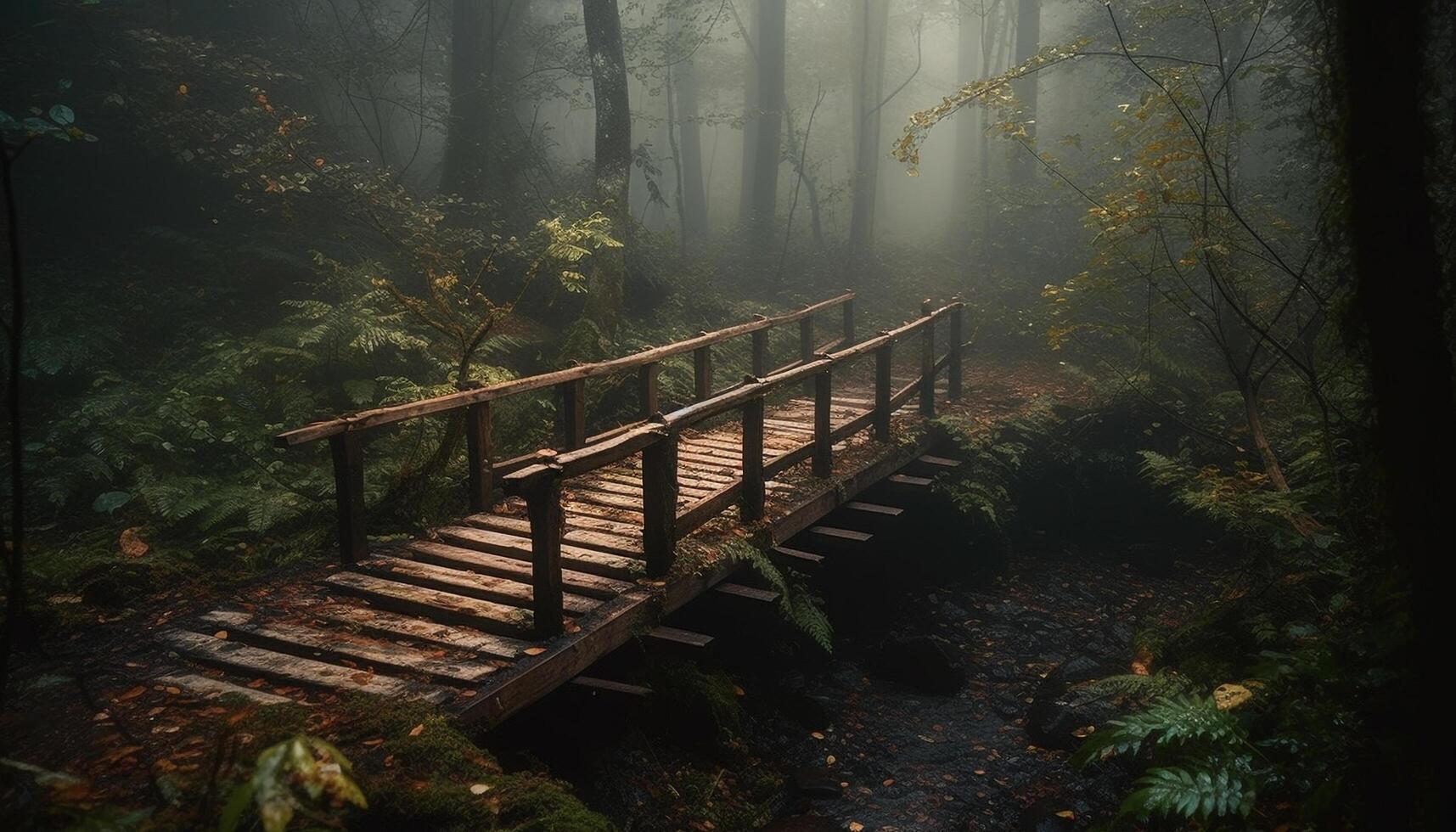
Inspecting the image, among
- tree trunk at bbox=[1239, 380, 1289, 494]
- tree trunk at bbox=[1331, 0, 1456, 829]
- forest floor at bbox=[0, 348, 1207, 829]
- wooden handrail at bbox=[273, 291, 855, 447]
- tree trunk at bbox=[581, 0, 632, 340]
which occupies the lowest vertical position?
forest floor at bbox=[0, 348, 1207, 829]

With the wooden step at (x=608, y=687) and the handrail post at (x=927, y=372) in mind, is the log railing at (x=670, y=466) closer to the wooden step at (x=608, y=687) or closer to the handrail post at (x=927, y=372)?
the wooden step at (x=608, y=687)

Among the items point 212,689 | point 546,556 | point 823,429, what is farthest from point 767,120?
point 212,689

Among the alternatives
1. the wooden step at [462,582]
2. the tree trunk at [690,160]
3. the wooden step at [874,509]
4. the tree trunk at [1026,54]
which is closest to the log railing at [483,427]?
the wooden step at [462,582]

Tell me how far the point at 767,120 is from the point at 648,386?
15.5m

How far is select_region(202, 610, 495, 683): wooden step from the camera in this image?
15.2 feet

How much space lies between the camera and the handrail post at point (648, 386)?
28.5 ft

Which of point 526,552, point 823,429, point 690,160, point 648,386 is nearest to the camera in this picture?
point 526,552

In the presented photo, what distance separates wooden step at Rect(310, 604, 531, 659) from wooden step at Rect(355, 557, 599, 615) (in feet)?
1.23

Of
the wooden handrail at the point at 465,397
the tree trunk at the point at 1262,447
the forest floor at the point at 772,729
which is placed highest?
the wooden handrail at the point at 465,397

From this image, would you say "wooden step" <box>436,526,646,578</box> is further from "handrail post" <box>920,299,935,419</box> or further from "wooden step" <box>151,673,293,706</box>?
"handrail post" <box>920,299,935,419</box>

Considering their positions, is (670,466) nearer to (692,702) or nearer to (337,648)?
(692,702)

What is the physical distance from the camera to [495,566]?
605cm

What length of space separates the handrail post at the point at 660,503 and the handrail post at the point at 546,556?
2.77ft

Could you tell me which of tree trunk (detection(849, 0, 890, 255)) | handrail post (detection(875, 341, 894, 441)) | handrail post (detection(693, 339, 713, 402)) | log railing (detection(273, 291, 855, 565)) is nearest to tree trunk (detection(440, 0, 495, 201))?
log railing (detection(273, 291, 855, 565))
